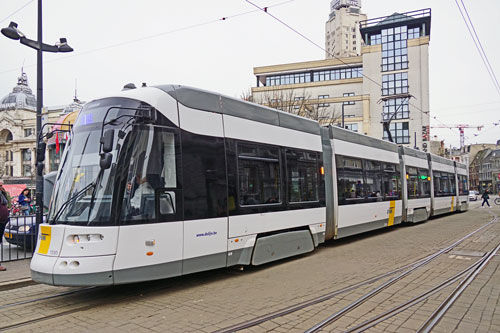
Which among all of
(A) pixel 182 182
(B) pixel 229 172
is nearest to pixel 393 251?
(B) pixel 229 172

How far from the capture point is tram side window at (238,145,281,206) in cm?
784

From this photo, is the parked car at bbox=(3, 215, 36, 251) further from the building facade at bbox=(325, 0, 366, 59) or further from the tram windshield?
the building facade at bbox=(325, 0, 366, 59)

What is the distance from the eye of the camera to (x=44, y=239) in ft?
20.1

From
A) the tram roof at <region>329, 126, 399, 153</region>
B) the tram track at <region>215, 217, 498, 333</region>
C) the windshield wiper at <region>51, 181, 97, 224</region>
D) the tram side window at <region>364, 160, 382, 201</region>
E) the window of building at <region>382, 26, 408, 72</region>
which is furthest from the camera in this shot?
the window of building at <region>382, 26, 408, 72</region>

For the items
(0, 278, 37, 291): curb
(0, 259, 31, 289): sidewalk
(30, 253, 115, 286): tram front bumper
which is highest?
(30, 253, 115, 286): tram front bumper

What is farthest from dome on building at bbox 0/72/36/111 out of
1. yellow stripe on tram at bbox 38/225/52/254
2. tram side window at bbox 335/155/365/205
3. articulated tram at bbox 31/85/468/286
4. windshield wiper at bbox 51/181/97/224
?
windshield wiper at bbox 51/181/97/224

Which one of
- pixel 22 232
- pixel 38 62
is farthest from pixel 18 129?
pixel 38 62

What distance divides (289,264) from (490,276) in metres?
3.97

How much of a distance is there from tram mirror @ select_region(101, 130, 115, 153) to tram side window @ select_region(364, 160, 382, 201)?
9250mm

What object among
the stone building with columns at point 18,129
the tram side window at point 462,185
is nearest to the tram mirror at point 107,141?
the tram side window at point 462,185

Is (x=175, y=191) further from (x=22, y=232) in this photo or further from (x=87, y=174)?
(x=22, y=232)

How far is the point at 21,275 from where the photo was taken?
783cm

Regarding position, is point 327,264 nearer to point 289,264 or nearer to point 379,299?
point 289,264

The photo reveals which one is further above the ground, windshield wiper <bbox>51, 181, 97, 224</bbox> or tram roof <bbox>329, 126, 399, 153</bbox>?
tram roof <bbox>329, 126, 399, 153</bbox>
